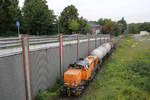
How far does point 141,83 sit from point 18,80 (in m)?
10.1

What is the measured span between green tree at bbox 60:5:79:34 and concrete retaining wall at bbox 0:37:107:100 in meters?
32.7

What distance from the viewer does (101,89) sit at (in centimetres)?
955

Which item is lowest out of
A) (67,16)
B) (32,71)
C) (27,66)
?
(32,71)

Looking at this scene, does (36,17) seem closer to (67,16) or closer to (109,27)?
(67,16)

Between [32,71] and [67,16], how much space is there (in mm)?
38824

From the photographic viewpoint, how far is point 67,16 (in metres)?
43.5

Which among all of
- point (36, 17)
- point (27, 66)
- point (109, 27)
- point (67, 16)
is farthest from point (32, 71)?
point (109, 27)

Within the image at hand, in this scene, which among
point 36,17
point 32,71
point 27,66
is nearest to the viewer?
point 27,66

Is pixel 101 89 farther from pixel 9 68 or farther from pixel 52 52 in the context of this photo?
pixel 9 68

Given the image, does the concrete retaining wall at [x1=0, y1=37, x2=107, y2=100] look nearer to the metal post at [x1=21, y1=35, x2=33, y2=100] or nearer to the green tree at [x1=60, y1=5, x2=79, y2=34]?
the metal post at [x1=21, y1=35, x2=33, y2=100]

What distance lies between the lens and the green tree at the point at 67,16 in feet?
142

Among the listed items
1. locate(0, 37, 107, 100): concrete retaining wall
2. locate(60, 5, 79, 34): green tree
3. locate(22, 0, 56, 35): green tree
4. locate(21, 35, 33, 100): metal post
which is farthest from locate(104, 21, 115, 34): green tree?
locate(21, 35, 33, 100): metal post

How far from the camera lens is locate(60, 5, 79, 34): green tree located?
43.2 metres

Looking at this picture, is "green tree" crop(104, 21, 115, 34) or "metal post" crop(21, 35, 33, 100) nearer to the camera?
"metal post" crop(21, 35, 33, 100)
